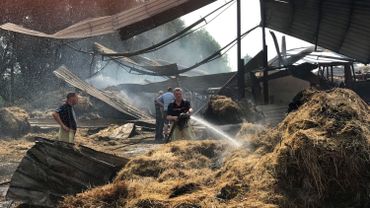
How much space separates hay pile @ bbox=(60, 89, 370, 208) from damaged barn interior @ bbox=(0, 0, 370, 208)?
2 cm

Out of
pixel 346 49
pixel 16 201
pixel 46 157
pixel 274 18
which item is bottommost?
pixel 16 201

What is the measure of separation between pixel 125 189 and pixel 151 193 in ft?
1.66

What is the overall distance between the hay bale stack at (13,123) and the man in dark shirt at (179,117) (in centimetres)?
950

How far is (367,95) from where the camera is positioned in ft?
50.5

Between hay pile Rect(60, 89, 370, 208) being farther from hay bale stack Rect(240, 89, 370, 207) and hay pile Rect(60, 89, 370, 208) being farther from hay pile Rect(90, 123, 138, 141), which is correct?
hay pile Rect(90, 123, 138, 141)

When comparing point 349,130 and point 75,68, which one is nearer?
point 349,130

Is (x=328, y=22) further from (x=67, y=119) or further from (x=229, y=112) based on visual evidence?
(x=67, y=119)

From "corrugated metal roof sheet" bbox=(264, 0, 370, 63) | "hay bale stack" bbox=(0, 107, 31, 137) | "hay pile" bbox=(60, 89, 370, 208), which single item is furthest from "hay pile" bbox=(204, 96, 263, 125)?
"hay bale stack" bbox=(0, 107, 31, 137)

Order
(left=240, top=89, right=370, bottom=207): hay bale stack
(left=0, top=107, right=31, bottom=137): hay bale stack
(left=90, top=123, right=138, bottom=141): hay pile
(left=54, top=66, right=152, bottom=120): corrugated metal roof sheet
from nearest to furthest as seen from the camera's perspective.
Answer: (left=240, top=89, right=370, bottom=207): hay bale stack < (left=90, top=123, right=138, bottom=141): hay pile < (left=0, top=107, right=31, bottom=137): hay bale stack < (left=54, top=66, right=152, bottom=120): corrugated metal roof sheet

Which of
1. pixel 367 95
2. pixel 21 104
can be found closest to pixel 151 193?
pixel 367 95

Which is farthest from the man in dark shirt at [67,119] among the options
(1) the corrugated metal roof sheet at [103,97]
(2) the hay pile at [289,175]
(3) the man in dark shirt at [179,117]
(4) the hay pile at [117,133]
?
(1) the corrugated metal roof sheet at [103,97]

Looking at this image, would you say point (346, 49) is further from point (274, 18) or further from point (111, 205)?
point (111, 205)

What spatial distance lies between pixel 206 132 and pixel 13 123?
27.8ft

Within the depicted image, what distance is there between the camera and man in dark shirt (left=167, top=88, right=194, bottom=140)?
9.32 meters
